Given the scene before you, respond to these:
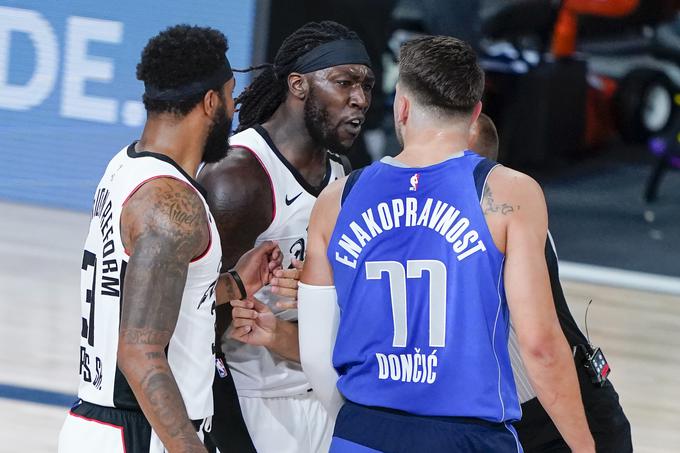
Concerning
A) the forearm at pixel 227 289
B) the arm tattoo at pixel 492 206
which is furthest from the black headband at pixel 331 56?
the arm tattoo at pixel 492 206

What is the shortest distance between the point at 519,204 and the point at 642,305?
18.5 ft

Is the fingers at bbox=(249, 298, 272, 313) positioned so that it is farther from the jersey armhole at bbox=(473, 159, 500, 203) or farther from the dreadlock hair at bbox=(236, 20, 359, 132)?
the jersey armhole at bbox=(473, 159, 500, 203)

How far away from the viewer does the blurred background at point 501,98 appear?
8430 mm

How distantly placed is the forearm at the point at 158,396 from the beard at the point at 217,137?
19.6 inches

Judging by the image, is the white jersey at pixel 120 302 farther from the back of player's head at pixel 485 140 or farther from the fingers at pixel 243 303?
the back of player's head at pixel 485 140

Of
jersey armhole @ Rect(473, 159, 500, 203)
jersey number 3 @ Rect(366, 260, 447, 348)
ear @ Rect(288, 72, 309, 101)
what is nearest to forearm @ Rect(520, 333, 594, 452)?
jersey number 3 @ Rect(366, 260, 447, 348)

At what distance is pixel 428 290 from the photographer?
2.44m

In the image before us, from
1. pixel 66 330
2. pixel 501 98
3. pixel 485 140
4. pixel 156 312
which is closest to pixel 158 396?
pixel 156 312

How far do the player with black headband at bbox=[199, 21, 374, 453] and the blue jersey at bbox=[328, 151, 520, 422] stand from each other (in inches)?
23.3

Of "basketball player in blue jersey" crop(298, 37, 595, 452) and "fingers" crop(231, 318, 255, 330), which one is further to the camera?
"fingers" crop(231, 318, 255, 330)

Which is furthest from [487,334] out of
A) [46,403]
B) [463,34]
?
[463,34]

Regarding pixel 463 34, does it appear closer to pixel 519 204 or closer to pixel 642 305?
pixel 642 305

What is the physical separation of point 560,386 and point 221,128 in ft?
3.09

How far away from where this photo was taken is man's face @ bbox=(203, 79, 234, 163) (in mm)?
2590
